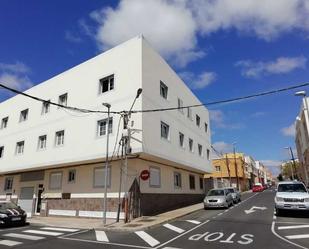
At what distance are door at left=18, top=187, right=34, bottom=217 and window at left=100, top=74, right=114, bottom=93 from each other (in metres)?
11.2

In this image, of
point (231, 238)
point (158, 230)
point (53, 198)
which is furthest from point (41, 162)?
point (231, 238)

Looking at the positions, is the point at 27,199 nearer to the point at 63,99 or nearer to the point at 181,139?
the point at 63,99

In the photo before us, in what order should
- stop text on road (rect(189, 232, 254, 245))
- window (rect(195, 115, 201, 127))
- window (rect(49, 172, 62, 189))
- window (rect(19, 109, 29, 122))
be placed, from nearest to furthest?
1. stop text on road (rect(189, 232, 254, 245))
2. window (rect(49, 172, 62, 189))
3. window (rect(19, 109, 29, 122))
4. window (rect(195, 115, 201, 127))

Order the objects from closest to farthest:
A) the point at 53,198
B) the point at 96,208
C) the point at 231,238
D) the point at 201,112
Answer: the point at 231,238 < the point at 96,208 < the point at 53,198 < the point at 201,112

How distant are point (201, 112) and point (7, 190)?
822 inches

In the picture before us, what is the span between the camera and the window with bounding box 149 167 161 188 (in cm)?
1980

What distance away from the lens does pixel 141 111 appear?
1756cm

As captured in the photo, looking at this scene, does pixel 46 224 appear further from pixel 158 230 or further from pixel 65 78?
pixel 65 78

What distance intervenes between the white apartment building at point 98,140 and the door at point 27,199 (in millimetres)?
87

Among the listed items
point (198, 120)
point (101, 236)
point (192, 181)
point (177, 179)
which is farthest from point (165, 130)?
point (101, 236)

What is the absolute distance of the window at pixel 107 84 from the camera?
2009cm

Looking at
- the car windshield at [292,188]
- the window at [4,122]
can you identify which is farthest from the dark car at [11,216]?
the car windshield at [292,188]

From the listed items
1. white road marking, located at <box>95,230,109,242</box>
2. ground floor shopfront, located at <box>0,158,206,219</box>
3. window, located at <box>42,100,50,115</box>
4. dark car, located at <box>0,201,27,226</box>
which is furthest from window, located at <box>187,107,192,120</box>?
dark car, located at <box>0,201,27,226</box>

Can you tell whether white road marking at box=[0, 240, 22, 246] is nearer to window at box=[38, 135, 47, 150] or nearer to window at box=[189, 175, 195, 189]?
window at box=[38, 135, 47, 150]
